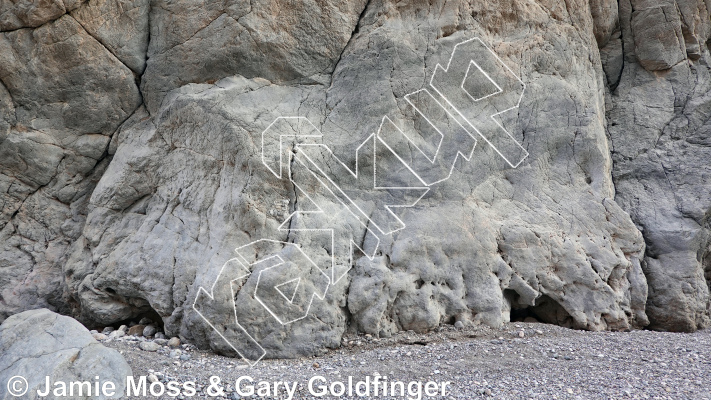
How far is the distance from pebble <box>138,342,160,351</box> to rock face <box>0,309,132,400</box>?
1.82 feet

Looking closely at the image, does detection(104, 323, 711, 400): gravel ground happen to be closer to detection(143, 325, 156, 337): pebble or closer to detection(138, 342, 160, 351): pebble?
detection(138, 342, 160, 351): pebble

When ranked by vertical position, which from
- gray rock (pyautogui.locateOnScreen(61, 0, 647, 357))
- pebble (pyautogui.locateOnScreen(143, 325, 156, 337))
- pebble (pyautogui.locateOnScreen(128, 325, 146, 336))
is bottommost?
pebble (pyautogui.locateOnScreen(128, 325, 146, 336))

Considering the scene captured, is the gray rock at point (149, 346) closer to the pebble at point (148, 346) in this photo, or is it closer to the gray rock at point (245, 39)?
the pebble at point (148, 346)

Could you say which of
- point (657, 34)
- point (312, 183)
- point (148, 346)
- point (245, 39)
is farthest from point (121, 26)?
point (657, 34)

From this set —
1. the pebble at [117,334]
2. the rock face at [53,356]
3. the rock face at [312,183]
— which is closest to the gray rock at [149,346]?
the rock face at [312,183]

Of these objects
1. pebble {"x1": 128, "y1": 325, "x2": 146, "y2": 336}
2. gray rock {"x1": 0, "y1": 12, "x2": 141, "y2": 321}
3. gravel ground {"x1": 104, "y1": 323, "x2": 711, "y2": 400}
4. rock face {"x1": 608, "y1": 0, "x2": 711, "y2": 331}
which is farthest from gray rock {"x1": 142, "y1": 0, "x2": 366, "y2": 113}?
rock face {"x1": 608, "y1": 0, "x2": 711, "y2": 331}

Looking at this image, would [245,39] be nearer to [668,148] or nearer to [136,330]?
[136,330]

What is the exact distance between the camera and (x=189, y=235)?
15.0ft

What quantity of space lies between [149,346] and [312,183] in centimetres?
187

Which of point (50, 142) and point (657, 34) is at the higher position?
point (657, 34)

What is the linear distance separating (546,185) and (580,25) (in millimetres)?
1977

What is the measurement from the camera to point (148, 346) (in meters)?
4.08

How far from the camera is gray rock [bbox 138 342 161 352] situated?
4.05 meters

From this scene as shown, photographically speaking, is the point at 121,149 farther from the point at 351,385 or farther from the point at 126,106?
the point at 351,385
